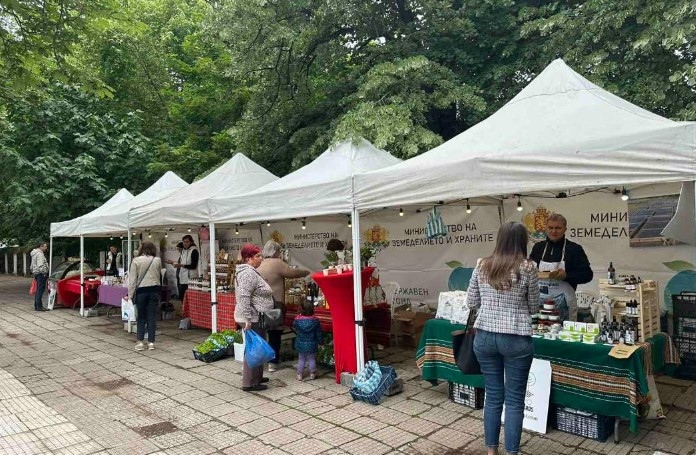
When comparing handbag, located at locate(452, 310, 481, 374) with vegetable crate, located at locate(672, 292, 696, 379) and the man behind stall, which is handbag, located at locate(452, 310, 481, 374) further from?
the man behind stall

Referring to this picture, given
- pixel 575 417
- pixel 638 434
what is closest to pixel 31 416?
pixel 575 417

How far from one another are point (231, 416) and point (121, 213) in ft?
19.8

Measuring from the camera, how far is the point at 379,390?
4.67 meters

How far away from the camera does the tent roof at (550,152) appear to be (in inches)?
120

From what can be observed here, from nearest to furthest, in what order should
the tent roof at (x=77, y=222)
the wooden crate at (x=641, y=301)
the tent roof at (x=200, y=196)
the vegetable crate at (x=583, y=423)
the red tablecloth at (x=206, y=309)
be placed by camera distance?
the vegetable crate at (x=583, y=423), the wooden crate at (x=641, y=301), the tent roof at (x=200, y=196), the red tablecloth at (x=206, y=309), the tent roof at (x=77, y=222)

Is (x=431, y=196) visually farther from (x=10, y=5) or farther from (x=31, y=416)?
(x=10, y=5)

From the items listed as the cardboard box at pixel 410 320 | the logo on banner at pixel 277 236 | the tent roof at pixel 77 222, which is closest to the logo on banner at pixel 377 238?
the cardboard box at pixel 410 320

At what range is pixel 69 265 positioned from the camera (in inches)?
523

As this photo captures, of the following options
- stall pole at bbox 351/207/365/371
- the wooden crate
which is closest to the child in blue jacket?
stall pole at bbox 351/207/365/371

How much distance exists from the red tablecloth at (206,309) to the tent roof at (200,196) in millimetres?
1329

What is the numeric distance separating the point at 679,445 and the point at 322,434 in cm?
265

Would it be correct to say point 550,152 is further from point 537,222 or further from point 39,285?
point 39,285

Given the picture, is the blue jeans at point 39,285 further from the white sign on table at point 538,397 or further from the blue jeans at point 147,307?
the white sign on table at point 538,397

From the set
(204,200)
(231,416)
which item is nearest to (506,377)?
(231,416)
